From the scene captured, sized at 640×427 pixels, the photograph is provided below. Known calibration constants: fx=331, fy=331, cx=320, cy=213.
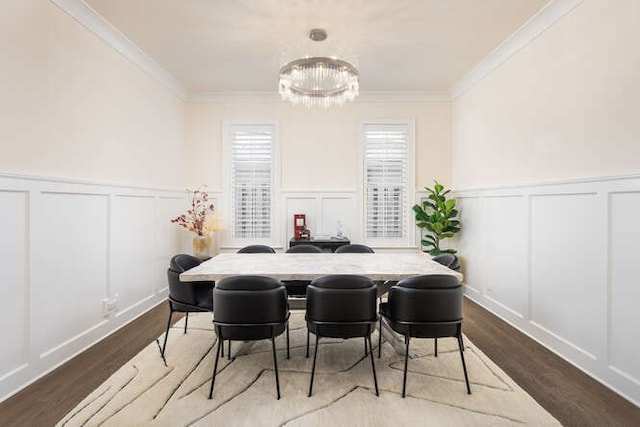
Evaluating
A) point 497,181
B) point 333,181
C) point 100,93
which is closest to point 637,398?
point 497,181

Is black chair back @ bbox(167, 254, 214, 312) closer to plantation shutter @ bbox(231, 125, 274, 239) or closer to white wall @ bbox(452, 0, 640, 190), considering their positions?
plantation shutter @ bbox(231, 125, 274, 239)

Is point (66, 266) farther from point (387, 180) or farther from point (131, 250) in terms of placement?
point (387, 180)

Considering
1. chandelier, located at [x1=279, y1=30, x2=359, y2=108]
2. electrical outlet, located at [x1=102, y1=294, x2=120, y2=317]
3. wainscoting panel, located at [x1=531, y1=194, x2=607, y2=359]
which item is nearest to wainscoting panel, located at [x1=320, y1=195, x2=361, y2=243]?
chandelier, located at [x1=279, y1=30, x2=359, y2=108]

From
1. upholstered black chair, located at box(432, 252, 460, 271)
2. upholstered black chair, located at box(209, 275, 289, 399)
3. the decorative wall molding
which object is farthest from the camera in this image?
the decorative wall molding

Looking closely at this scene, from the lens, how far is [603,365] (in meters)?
2.55

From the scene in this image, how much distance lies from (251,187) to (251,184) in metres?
0.05

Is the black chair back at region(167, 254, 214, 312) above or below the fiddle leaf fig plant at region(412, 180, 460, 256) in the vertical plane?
below

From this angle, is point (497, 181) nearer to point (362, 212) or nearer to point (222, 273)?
point (362, 212)

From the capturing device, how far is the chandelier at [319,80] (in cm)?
302

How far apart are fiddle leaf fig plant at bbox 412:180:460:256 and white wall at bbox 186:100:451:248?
1.19 ft

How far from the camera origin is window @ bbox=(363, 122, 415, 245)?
220 inches

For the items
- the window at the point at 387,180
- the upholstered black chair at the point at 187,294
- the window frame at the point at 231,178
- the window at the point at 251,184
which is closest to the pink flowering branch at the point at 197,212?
the window frame at the point at 231,178

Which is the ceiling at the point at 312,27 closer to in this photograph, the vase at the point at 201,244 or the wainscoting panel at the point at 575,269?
the wainscoting panel at the point at 575,269

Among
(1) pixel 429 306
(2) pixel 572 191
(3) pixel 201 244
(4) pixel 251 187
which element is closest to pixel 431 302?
(1) pixel 429 306
